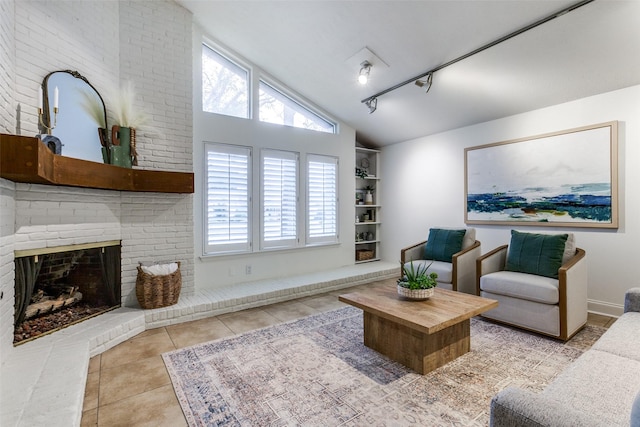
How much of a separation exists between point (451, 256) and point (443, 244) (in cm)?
19

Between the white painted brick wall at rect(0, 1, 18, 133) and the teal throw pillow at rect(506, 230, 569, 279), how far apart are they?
465cm

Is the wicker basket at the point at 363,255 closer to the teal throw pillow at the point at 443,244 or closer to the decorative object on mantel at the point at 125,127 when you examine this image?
the teal throw pillow at the point at 443,244

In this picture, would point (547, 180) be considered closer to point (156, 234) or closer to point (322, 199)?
point (322, 199)

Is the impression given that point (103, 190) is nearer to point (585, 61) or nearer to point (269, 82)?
point (269, 82)

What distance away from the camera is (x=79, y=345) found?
2.37 metres

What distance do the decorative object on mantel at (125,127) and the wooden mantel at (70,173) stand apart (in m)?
0.15

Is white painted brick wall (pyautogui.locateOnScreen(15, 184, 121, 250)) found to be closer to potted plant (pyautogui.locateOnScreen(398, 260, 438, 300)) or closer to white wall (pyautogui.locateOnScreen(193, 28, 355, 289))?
Answer: white wall (pyautogui.locateOnScreen(193, 28, 355, 289))

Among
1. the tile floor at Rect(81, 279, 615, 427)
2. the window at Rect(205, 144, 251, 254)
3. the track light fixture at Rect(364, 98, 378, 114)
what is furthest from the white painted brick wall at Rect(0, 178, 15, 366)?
the track light fixture at Rect(364, 98, 378, 114)

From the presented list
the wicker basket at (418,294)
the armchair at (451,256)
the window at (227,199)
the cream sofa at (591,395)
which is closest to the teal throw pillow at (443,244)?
the armchair at (451,256)

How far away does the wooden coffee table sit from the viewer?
2.17m

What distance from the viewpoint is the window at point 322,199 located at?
16.4ft

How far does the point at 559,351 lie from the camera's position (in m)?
2.54

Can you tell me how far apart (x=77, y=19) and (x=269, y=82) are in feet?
7.74

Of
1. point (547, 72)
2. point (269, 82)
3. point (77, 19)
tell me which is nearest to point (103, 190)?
point (77, 19)
